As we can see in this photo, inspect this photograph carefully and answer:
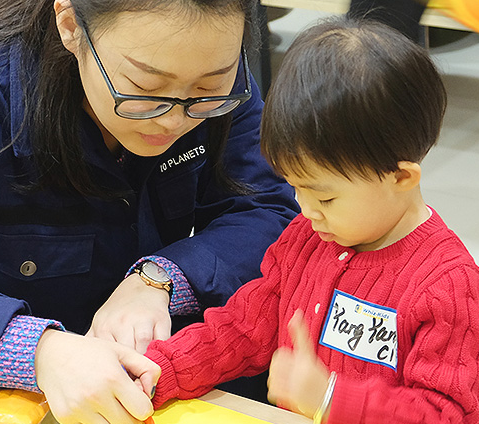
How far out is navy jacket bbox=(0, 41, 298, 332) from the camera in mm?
1193

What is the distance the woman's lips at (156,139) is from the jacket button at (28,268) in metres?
0.31

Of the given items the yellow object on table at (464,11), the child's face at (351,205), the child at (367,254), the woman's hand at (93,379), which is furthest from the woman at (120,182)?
the yellow object on table at (464,11)

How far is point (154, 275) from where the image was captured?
120cm

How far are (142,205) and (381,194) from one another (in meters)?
0.53

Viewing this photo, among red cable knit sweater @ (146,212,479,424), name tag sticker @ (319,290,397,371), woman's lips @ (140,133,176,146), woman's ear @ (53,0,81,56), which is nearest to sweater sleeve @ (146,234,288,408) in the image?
red cable knit sweater @ (146,212,479,424)

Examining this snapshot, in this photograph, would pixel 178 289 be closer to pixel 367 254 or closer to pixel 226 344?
pixel 226 344

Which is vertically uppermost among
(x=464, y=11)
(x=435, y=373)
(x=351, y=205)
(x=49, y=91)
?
(x=49, y=91)

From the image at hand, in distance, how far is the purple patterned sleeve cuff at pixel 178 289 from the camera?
1185mm

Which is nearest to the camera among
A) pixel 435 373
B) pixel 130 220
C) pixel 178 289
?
pixel 435 373

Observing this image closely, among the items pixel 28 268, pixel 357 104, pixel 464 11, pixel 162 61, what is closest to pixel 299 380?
pixel 357 104

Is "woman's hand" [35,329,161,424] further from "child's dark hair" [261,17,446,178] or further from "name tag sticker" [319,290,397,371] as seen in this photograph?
"child's dark hair" [261,17,446,178]

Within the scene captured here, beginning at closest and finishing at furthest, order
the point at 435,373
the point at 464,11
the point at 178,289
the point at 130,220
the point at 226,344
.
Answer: the point at 435,373
the point at 226,344
the point at 178,289
the point at 130,220
the point at 464,11

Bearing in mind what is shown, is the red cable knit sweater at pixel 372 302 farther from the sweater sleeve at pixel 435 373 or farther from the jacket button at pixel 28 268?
the jacket button at pixel 28 268

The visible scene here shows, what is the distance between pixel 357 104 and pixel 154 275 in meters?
0.50
